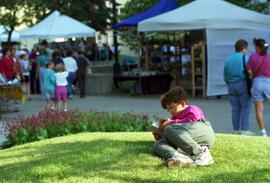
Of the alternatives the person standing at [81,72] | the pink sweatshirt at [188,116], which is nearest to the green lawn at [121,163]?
the pink sweatshirt at [188,116]

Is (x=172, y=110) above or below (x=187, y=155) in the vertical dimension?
above

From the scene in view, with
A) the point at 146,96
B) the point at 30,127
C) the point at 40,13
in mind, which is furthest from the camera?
the point at 40,13

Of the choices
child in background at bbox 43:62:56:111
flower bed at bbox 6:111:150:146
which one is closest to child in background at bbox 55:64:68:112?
child in background at bbox 43:62:56:111

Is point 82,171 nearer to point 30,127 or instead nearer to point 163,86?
point 30,127

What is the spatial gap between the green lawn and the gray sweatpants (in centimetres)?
15

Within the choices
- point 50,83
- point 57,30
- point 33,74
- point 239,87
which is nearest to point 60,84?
point 50,83

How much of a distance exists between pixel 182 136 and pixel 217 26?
41.8 ft

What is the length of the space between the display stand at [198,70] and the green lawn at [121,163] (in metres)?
11.5

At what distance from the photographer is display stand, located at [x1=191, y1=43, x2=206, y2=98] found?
19.8 m

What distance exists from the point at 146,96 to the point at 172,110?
45.7ft

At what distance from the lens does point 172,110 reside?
721cm

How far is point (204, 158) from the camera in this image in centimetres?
673

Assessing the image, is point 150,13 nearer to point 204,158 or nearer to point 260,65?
point 260,65

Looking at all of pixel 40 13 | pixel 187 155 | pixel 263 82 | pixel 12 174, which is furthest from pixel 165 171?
pixel 40 13
